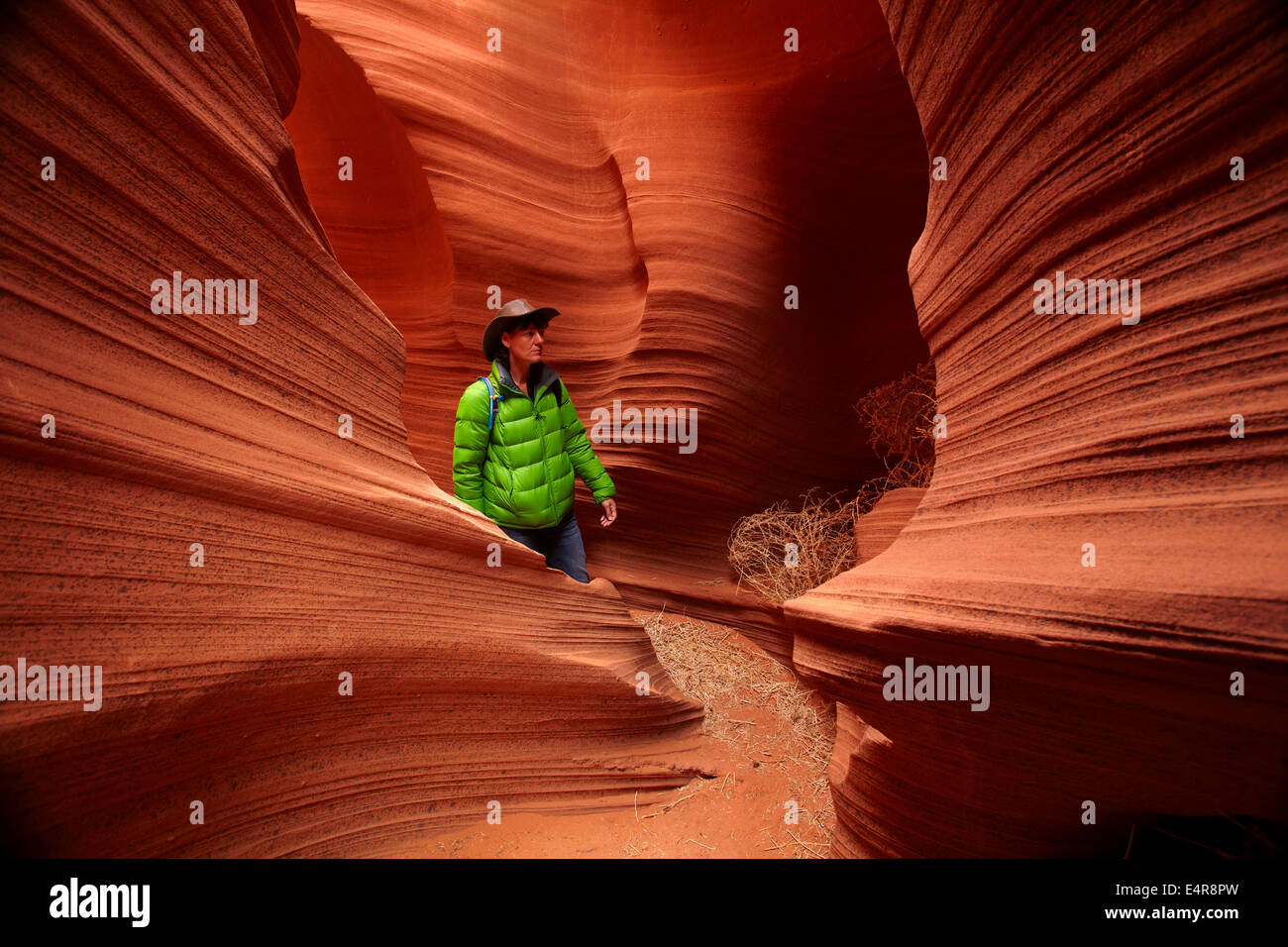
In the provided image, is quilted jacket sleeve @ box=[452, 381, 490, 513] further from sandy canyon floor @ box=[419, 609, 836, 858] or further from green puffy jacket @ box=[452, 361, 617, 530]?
sandy canyon floor @ box=[419, 609, 836, 858]

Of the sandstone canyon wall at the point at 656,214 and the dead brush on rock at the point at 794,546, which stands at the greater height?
the sandstone canyon wall at the point at 656,214

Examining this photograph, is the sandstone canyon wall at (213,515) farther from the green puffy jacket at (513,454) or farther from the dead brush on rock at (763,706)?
the dead brush on rock at (763,706)

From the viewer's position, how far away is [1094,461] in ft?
4.56

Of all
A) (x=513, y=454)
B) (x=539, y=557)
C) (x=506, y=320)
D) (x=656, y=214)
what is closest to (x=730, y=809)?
(x=539, y=557)

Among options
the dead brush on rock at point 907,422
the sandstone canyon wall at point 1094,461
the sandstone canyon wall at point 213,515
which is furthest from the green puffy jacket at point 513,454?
the dead brush on rock at point 907,422

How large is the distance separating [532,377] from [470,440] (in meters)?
0.45

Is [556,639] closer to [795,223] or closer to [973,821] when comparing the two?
[973,821]

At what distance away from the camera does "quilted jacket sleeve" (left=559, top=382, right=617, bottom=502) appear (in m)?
3.54

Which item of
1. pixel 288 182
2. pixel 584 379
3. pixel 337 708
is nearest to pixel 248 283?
pixel 288 182

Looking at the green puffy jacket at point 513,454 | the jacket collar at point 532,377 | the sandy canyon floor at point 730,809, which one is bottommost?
the sandy canyon floor at point 730,809

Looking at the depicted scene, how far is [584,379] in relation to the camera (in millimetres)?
4754

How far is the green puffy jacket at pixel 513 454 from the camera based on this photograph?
10.6 feet

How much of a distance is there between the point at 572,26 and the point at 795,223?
6.93 feet

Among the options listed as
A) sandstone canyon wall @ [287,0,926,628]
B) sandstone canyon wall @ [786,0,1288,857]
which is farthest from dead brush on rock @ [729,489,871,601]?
sandstone canyon wall @ [786,0,1288,857]
